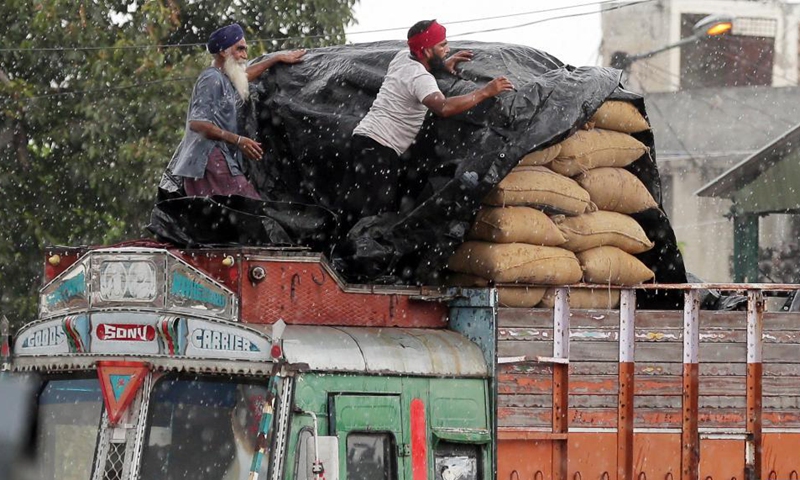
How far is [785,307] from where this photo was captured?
9180 mm

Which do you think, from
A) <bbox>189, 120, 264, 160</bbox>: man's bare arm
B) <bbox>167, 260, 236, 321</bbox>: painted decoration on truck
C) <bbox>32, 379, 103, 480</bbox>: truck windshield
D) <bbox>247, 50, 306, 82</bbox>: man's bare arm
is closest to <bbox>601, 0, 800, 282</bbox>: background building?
<bbox>247, 50, 306, 82</bbox>: man's bare arm

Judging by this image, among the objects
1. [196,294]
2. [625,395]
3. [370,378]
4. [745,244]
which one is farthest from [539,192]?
[745,244]

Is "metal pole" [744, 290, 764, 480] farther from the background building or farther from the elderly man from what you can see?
the background building

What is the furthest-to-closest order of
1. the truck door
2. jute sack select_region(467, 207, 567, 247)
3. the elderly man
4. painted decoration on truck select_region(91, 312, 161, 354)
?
the elderly man
jute sack select_region(467, 207, 567, 247)
painted decoration on truck select_region(91, 312, 161, 354)
the truck door

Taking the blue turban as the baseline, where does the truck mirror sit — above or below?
below

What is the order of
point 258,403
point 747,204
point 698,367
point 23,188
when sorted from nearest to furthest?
point 258,403
point 698,367
point 23,188
point 747,204

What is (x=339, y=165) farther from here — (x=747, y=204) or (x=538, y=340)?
(x=747, y=204)

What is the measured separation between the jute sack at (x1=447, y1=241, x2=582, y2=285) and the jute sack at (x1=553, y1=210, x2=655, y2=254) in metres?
0.13

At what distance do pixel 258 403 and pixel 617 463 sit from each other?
206 centimetres

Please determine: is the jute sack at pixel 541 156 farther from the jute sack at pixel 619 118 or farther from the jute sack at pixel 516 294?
the jute sack at pixel 516 294

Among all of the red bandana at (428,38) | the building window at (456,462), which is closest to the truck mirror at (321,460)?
the building window at (456,462)

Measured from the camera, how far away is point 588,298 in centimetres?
753

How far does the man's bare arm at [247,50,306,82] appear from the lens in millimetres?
8664

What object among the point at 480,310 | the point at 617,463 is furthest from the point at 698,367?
the point at 480,310
